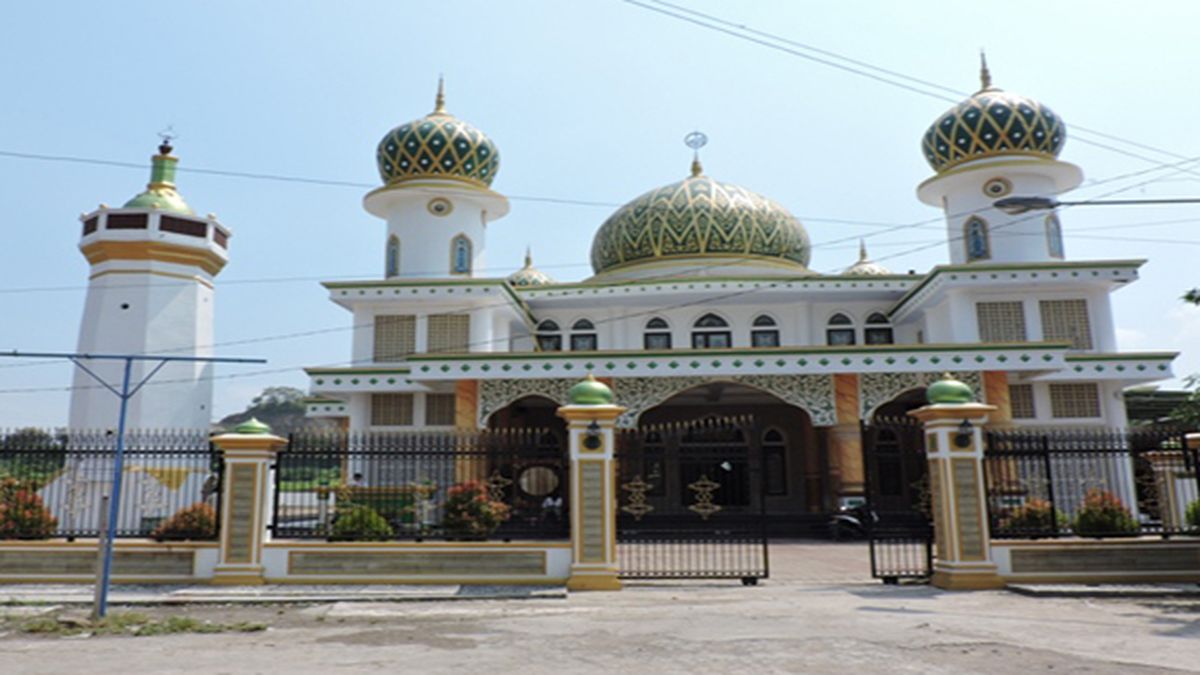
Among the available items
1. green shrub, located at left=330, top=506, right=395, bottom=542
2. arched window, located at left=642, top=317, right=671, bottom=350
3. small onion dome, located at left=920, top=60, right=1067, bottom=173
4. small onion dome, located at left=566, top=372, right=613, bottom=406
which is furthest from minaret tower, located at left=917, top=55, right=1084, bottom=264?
green shrub, located at left=330, top=506, right=395, bottom=542

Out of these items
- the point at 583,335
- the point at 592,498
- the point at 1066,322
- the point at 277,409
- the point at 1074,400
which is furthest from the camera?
the point at 277,409

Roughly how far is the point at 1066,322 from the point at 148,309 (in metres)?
21.8

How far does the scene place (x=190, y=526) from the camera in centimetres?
1048

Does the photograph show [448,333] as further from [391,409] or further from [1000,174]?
[1000,174]

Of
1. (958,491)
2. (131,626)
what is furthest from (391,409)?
(958,491)

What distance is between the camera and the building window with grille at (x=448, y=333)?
21.4 metres

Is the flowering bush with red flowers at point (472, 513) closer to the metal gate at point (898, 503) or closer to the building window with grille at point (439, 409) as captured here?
the metal gate at point (898, 503)

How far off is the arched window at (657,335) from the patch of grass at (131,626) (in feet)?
53.5

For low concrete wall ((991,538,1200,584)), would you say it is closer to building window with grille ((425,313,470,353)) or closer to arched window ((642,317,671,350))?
arched window ((642,317,671,350))

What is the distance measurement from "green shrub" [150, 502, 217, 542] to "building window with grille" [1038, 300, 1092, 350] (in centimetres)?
1822

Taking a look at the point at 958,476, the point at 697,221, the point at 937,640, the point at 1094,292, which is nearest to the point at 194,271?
the point at 697,221

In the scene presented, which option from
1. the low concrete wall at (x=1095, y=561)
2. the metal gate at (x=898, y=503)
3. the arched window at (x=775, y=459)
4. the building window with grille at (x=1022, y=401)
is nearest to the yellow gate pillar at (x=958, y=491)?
the low concrete wall at (x=1095, y=561)

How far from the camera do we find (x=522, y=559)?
10.1 m

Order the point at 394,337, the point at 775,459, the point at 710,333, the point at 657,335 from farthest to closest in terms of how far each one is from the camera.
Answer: the point at 775,459 → the point at 657,335 → the point at 710,333 → the point at 394,337
